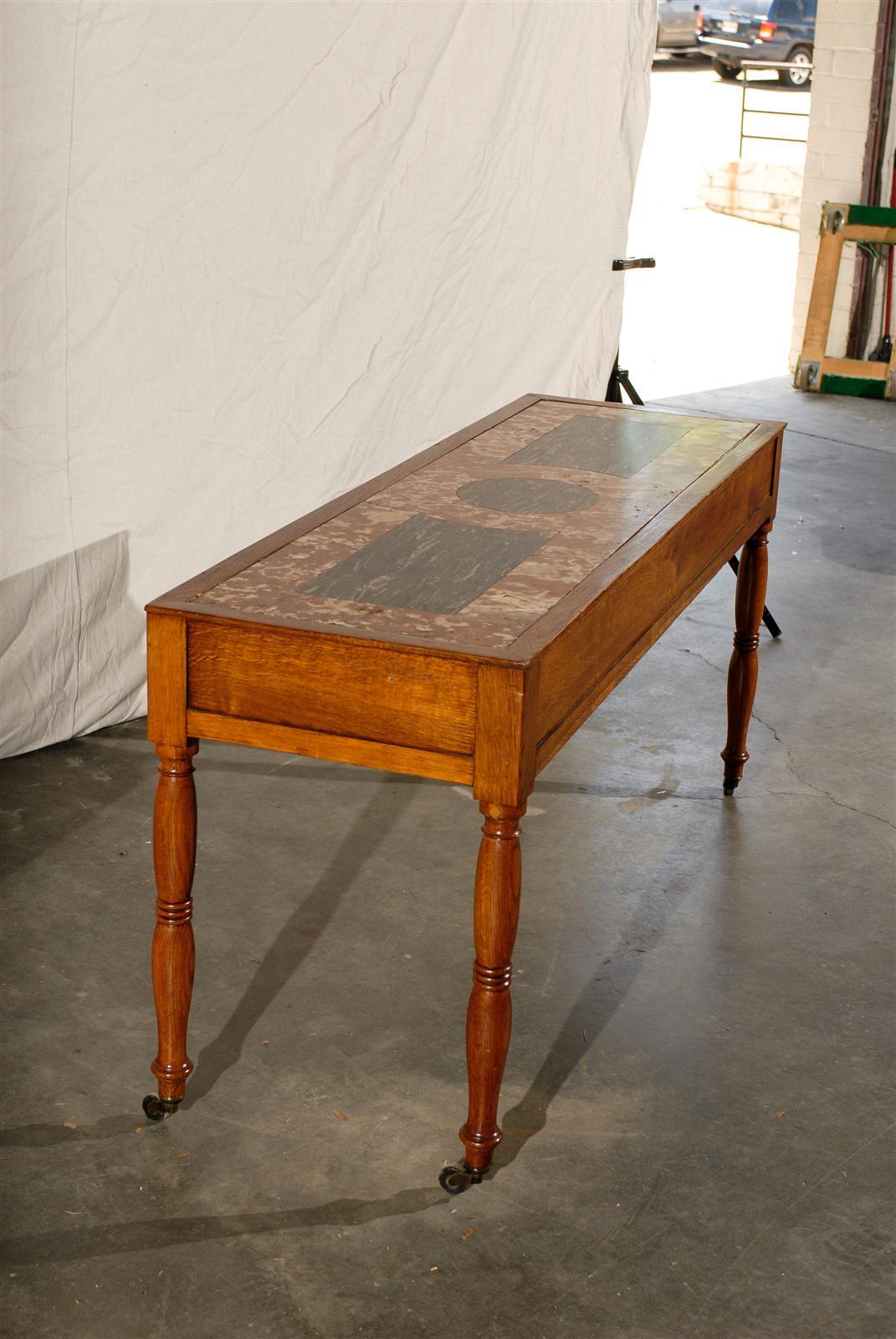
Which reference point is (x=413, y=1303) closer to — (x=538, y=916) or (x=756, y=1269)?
(x=756, y=1269)

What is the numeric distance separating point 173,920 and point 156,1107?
30 centimetres

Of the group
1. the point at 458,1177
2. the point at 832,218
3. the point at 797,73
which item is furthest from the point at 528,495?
the point at 797,73

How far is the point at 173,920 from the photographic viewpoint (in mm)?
2305

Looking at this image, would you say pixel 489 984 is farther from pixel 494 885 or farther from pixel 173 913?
pixel 173 913

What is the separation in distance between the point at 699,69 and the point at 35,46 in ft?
59.2

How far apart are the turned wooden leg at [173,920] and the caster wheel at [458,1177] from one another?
428 mm

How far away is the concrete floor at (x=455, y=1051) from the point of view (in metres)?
2.05

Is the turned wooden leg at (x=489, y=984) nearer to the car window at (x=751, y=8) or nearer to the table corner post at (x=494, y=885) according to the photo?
the table corner post at (x=494, y=885)

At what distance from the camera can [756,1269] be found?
6.86 ft

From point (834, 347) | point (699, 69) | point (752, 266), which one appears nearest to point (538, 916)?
point (834, 347)

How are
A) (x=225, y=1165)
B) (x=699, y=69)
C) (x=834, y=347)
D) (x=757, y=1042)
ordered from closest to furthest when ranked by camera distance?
(x=225, y=1165) < (x=757, y=1042) < (x=834, y=347) < (x=699, y=69)

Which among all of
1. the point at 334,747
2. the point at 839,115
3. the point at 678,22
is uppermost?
the point at 678,22

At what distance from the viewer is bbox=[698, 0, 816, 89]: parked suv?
16.9 meters

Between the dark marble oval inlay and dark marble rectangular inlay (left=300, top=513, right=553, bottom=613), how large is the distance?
124 millimetres
